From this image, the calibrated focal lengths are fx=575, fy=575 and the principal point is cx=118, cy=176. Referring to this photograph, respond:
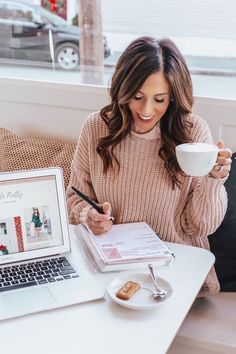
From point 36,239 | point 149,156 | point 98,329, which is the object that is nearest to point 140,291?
point 98,329

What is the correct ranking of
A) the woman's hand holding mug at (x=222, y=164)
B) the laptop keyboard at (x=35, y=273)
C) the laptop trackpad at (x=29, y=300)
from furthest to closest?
1. the woman's hand holding mug at (x=222, y=164)
2. the laptop keyboard at (x=35, y=273)
3. the laptop trackpad at (x=29, y=300)

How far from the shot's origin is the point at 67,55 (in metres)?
2.56

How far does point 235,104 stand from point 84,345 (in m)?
1.19

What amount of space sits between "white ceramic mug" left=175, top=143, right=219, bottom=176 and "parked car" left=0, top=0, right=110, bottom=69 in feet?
3.65

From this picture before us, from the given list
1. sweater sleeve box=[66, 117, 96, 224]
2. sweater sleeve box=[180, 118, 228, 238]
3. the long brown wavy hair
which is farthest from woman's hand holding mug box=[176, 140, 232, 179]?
sweater sleeve box=[66, 117, 96, 224]

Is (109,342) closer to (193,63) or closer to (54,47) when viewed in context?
(193,63)

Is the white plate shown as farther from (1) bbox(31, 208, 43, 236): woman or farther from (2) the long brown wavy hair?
(2) the long brown wavy hair

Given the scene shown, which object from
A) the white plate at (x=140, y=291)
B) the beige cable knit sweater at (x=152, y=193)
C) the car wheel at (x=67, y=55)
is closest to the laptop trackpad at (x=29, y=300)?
the white plate at (x=140, y=291)

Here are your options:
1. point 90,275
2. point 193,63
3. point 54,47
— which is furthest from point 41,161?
point 90,275

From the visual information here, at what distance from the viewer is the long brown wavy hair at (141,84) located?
1692 mm

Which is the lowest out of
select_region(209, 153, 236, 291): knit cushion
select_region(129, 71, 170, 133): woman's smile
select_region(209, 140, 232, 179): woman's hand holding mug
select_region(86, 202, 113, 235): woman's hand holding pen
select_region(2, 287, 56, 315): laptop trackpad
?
select_region(209, 153, 236, 291): knit cushion

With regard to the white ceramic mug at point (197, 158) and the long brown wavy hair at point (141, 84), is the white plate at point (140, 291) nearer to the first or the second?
the white ceramic mug at point (197, 158)

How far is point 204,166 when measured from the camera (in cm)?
150

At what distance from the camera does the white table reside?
3.88 feet
